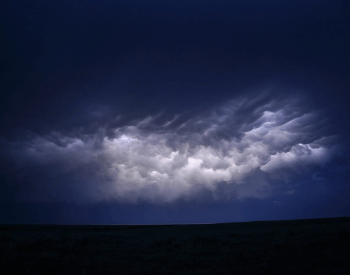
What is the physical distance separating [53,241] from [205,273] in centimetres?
1992

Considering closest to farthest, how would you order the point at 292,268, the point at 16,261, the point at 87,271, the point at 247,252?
the point at 292,268 → the point at 87,271 → the point at 16,261 → the point at 247,252

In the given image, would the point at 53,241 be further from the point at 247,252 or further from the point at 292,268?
the point at 292,268

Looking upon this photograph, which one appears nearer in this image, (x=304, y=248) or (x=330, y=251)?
(x=330, y=251)

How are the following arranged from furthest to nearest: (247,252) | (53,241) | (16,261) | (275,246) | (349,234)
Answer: (53,241) → (349,234) → (275,246) → (247,252) → (16,261)

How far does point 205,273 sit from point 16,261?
12.1 m

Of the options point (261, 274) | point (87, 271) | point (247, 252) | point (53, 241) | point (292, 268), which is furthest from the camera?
point (53, 241)

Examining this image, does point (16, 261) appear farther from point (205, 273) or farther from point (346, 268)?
point (346, 268)

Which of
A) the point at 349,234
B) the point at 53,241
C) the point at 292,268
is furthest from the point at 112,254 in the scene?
the point at 349,234

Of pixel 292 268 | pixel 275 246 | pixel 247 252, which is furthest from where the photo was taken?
pixel 275 246

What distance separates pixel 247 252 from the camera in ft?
57.2

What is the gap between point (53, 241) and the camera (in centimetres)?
2553

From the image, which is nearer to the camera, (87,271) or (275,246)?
(87,271)

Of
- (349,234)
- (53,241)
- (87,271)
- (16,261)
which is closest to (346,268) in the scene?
(349,234)

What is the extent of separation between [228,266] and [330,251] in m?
7.46
